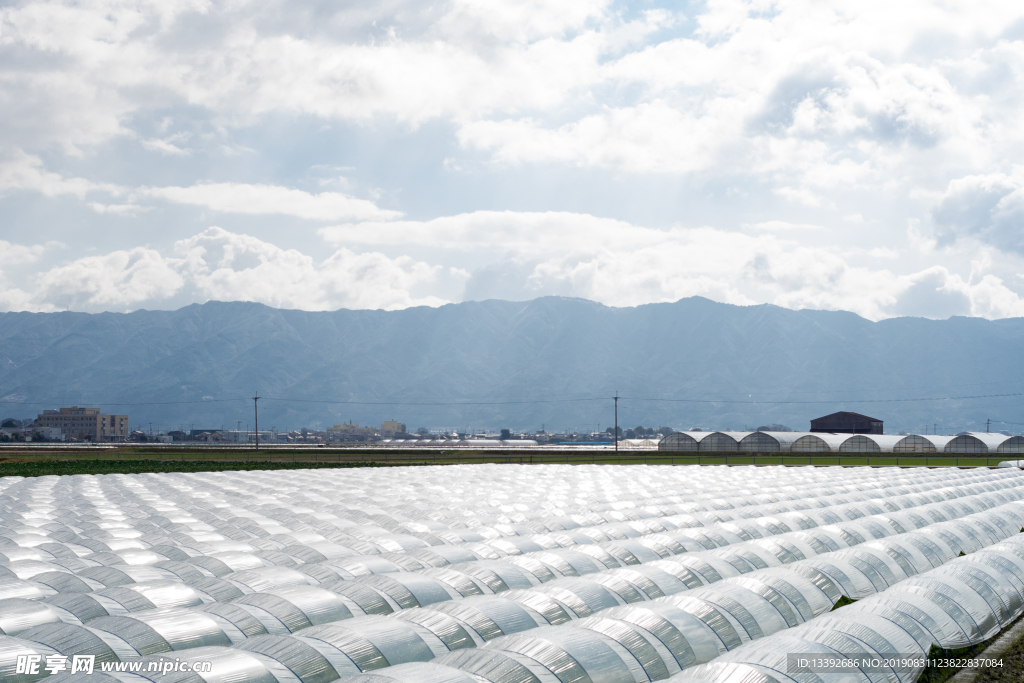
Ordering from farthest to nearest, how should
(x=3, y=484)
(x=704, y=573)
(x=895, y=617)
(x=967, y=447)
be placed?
(x=967, y=447)
(x=3, y=484)
(x=704, y=573)
(x=895, y=617)

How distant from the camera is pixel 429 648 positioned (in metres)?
13.1

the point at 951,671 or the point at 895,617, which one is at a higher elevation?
the point at 895,617

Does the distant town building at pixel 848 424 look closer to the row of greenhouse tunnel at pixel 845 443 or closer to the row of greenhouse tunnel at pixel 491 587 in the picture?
the row of greenhouse tunnel at pixel 845 443

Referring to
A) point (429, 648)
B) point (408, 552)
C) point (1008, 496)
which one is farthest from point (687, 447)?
point (429, 648)

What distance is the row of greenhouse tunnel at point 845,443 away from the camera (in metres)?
114

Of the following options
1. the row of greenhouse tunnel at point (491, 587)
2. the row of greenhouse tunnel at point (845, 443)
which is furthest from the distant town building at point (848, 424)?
the row of greenhouse tunnel at point (491, 587)

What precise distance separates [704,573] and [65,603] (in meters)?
15.8

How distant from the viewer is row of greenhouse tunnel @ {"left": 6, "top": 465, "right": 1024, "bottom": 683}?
1185 cm

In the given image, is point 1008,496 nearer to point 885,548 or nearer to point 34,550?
point 885,548

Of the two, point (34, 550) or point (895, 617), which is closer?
point (895, 617)
